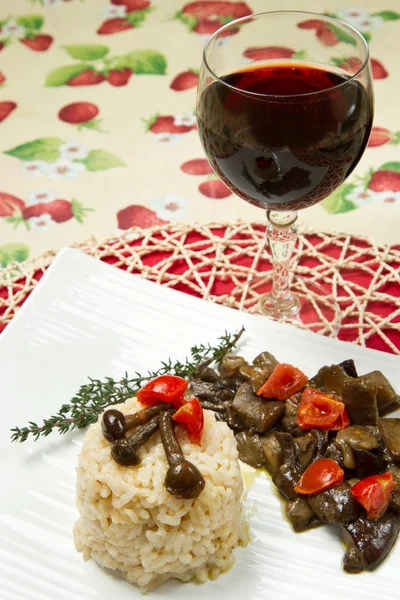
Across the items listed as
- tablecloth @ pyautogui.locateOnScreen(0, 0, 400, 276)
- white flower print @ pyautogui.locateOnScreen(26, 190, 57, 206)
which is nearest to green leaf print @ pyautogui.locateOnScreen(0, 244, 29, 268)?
tablecloth @ pyautogui.locateOnScreen(0, 0, 400, 276)

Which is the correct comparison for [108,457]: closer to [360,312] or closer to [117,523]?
[117,523]

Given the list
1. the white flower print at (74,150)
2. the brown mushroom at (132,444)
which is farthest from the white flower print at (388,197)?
the brown mushroom at (132,444)

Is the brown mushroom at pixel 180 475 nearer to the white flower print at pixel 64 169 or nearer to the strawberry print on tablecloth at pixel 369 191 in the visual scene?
the strawberry print on tablecloth at pixel 369 191

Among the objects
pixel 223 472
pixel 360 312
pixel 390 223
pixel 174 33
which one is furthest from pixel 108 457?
pixel 174 33

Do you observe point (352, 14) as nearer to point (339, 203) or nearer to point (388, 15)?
point (388, 15)

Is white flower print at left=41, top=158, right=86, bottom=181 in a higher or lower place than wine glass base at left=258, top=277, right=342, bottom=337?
lower

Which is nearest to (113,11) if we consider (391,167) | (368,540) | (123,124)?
(123,124)

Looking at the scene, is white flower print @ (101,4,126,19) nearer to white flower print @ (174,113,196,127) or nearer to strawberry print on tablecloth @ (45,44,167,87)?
strawberry print on tablecloth @ (45,44,167,87)
